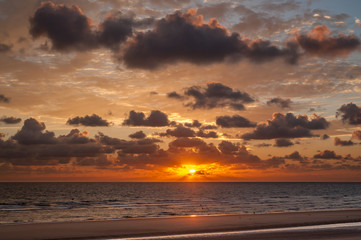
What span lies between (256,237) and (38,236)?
52.9 ft

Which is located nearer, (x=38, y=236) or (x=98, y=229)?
(x=38, y=236)

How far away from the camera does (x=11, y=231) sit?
2938cm

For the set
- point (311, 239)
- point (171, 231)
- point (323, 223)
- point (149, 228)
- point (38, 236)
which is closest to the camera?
point (311, 239)

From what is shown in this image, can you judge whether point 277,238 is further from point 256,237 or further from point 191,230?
point 191,230

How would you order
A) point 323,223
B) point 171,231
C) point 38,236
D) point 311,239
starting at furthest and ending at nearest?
point 323,223 → point 171,231 → point 38,236 → point 311,239

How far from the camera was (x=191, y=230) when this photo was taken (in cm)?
2948

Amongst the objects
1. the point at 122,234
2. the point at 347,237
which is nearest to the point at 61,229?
the point at 122,234

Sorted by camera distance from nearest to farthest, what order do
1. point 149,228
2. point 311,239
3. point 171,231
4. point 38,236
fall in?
point 311,239 < point 38,236 < point 171,231 < point 149,228

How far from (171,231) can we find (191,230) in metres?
1.74

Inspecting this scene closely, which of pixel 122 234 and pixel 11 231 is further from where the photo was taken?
pixel 11 231

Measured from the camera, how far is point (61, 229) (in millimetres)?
30781

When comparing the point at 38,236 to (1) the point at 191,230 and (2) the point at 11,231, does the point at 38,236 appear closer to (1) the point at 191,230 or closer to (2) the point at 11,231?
(2) the point at 11,231

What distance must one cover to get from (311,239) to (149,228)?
1397cm

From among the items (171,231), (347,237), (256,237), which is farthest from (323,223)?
(171,231)
